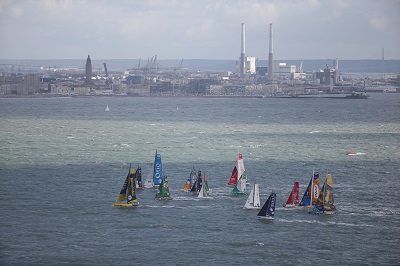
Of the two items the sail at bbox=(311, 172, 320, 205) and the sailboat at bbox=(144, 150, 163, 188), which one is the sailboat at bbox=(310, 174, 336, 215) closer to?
the sail at bbox=(311, 172, 320, 205)

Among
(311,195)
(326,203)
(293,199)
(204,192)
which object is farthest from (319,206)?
(204,192)

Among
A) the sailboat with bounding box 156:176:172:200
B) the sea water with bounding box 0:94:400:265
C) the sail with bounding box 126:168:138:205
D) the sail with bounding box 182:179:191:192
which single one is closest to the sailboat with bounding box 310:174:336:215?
the sea water with bounding box 0:94:400:265

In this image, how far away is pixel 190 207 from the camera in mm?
35188

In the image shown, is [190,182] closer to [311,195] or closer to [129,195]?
[129,195]

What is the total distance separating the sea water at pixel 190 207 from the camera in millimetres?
28344

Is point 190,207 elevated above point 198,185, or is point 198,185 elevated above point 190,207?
point 198,185

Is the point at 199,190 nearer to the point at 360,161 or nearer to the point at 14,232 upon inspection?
the point at 14,232

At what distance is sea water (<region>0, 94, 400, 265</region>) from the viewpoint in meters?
28.3

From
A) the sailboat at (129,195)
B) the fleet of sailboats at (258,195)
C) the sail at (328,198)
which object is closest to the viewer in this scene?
the fleet of sailboats at (258,195)

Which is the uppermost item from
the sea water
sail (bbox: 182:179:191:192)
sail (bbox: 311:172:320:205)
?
sail (bbox: 311:172:320:205)

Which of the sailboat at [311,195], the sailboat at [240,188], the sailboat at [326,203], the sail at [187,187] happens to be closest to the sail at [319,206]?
the sailboat at [326,203]

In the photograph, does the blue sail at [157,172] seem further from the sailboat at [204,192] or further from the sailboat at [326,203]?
the sailboat at [326,203]

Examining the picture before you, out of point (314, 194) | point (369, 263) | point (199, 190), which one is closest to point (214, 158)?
point (199, 190)

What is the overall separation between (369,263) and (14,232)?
39.2ft
